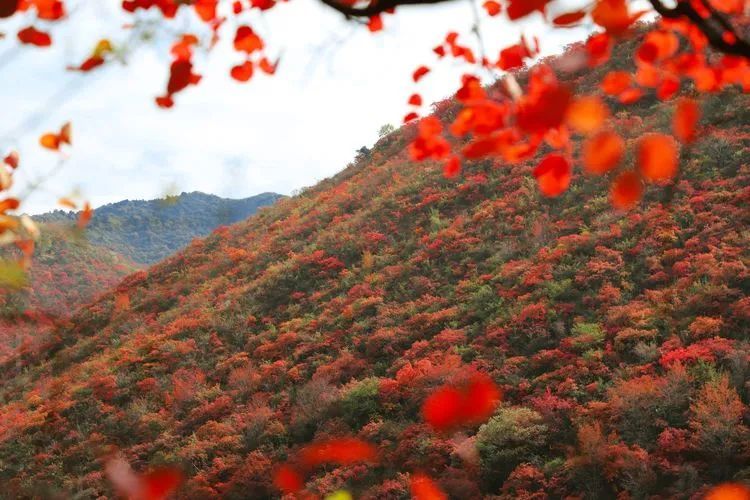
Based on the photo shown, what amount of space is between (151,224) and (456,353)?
3430 inches

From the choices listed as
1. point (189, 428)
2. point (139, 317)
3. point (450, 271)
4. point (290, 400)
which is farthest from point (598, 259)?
point (139, 317)

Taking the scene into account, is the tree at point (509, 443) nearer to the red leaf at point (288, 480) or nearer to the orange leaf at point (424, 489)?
the orange leaf at point (424, 489)

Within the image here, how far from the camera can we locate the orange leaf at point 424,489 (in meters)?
6.87

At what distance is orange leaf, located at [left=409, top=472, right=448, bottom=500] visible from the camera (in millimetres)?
6867

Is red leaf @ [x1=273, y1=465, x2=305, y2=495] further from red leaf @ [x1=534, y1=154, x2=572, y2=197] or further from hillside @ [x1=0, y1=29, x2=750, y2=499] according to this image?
red leaf @ [x1=534, y1=154, x2=572, y2=197]

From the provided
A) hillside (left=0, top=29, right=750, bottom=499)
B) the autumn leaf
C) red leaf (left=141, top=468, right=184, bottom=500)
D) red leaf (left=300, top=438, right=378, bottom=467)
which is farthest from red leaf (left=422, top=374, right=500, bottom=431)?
the autumn leaf

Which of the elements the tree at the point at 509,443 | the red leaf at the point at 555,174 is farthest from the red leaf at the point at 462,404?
the red leaf at the point at 555,174

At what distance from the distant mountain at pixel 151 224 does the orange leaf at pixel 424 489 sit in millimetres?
70151

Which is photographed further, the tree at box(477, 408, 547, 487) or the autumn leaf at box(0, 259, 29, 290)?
the tree at box(477, 408, 547, 487)

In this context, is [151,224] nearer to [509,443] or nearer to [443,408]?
[443,408]

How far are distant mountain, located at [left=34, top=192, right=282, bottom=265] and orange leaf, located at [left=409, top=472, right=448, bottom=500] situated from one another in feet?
230

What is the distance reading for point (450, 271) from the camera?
13070 millimetres

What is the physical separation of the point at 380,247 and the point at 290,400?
6.28m

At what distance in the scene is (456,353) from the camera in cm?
970
